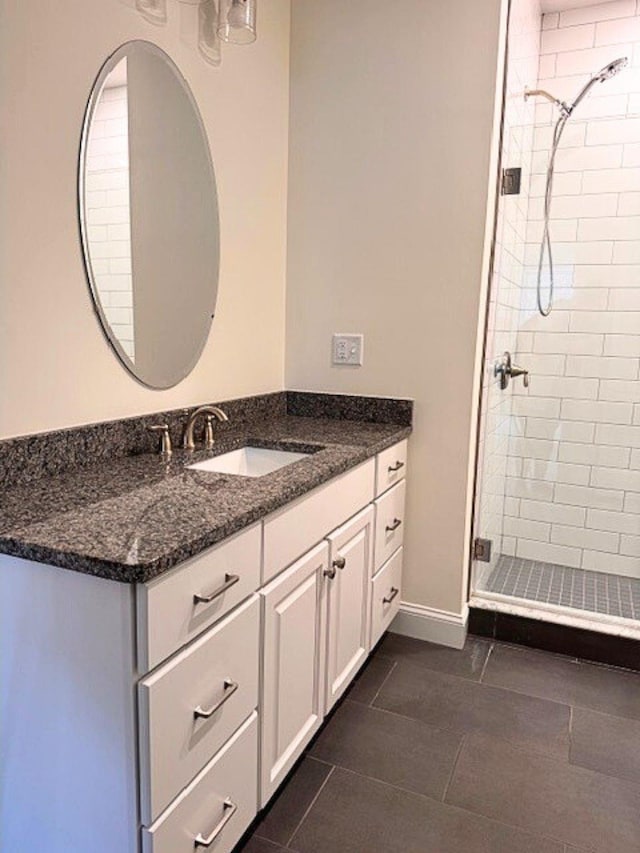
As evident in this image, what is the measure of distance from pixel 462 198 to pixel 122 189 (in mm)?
1154

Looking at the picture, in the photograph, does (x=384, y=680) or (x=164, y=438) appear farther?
(x=384, y=680)


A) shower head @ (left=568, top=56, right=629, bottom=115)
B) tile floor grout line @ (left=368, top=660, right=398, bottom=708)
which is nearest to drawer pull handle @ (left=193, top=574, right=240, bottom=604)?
tile floor grout line @ (left=368, top=660, right=398, bottom=708)

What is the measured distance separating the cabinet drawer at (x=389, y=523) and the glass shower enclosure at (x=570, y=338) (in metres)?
0.42

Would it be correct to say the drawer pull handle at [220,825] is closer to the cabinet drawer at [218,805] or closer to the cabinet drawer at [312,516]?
the cabinet drawer at [218,805]

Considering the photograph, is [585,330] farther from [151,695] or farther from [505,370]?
[151,695]

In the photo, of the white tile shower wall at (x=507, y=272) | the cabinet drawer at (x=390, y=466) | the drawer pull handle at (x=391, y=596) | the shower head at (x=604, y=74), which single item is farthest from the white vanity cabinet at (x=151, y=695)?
the shower head at (x=604, y=74)

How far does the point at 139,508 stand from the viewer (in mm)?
1170

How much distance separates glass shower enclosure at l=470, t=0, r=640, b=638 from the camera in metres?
2.69

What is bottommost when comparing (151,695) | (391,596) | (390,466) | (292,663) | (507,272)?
(391,596)

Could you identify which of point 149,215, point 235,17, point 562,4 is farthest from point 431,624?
point 562,4

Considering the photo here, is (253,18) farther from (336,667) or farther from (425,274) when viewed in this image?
(336,667)

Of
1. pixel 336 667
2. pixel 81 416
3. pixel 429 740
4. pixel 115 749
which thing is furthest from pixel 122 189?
pixel 429 740

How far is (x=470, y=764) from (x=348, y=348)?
1430mm

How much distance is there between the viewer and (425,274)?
7.24 feet
